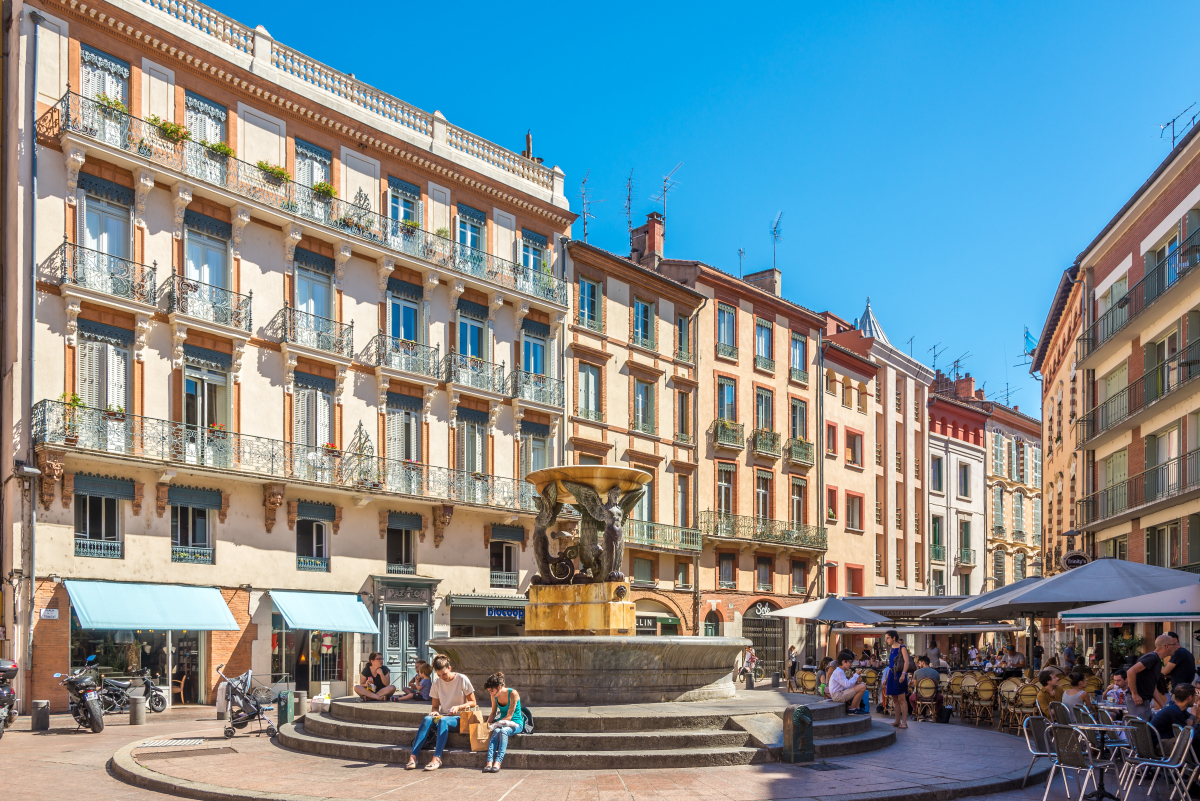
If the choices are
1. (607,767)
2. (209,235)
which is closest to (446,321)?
(209,235)

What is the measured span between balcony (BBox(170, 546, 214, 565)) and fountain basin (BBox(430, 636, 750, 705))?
1321 cm

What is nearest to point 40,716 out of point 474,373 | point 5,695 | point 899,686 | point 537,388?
point 5,695

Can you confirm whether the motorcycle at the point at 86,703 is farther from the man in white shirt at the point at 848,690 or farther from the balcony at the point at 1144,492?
the balcony at the point at 1144,492

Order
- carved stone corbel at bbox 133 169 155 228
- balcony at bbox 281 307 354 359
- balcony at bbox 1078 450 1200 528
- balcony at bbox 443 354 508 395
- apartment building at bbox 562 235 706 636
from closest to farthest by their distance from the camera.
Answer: carved stone corbel at bbox 133 169 155 228 < balcony at bbox 1078 450 1200 528 < balcony at bbox 281 307 354 359 < balcony at bbox 443 354 508 395 < apartment building at bbox 562 235 706 636

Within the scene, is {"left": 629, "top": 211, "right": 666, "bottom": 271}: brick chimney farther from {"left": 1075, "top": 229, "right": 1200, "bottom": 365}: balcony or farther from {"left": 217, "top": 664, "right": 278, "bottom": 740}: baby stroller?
{"left": 217, "top": 664, "right": 278, "bottom": 740}: baby stroller

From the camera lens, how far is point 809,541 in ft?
159

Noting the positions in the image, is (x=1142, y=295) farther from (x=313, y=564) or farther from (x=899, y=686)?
(x=313, y=564)

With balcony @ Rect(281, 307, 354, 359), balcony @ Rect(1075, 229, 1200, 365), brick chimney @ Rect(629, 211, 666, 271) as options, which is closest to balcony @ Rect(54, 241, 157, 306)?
balcony @ Rect(281, 307, 354, 359)

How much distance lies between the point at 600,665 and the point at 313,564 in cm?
1627

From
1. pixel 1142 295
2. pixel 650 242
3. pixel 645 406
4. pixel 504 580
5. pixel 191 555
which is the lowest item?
pixel 504 580

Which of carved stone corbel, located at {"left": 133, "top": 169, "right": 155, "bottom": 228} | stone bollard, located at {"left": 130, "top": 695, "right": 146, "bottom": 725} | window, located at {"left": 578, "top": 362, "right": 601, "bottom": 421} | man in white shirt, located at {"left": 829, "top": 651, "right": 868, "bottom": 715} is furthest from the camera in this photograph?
window, located at {"left": 578, "top": 362, "right": 601, "bottom": 421}

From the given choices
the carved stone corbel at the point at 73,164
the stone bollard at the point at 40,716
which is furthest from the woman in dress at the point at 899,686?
the carved stone corbel at the point at 73,164

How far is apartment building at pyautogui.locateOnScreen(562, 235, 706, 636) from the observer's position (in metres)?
39.5

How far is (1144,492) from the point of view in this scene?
106 ft
